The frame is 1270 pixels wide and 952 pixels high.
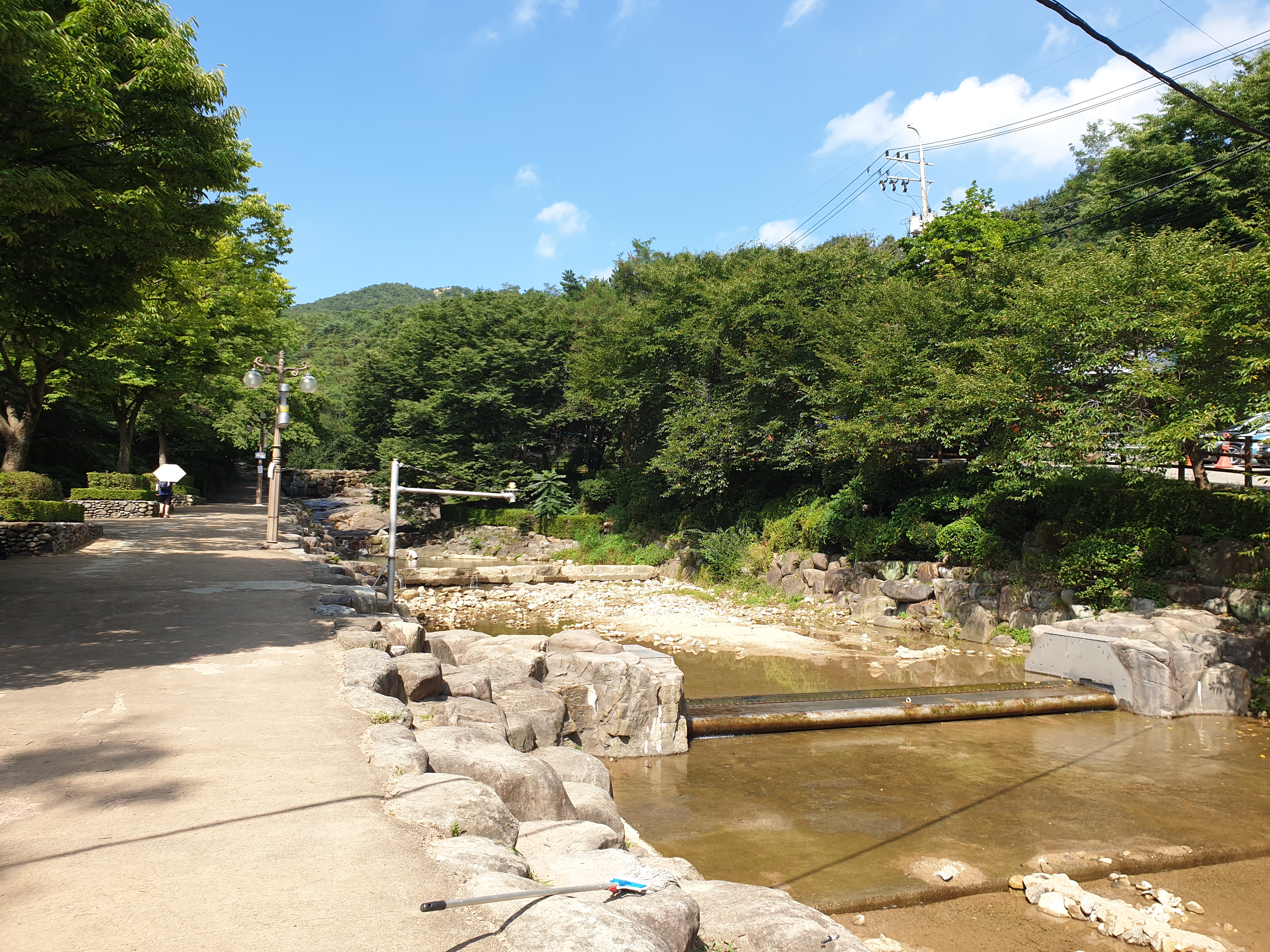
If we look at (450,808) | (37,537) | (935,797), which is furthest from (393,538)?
(935,797)

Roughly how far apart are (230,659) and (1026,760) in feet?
31.7

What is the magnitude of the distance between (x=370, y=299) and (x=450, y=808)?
431ft

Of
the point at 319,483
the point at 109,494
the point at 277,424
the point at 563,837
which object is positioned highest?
the point at 277,424

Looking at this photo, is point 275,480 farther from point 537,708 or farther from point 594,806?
point 594,806

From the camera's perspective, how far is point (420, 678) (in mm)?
7844

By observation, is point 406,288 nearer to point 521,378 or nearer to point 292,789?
point 521,378

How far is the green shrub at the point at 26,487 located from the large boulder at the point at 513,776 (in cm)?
1522

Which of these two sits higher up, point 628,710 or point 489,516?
point 489,516

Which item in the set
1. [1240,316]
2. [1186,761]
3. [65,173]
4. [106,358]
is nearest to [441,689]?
[65,173]

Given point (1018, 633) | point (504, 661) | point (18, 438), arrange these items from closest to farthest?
point (504, 661) → point (1018, 633) → point (18, 438)

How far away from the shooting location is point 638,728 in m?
10.1

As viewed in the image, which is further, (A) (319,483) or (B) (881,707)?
(A) (319,483)

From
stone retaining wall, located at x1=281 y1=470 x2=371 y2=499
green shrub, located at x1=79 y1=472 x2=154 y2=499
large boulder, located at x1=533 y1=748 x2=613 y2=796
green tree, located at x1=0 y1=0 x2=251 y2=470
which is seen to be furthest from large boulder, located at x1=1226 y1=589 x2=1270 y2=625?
stone retaining wall, located at x1=281 y1=470 x2=371 y2=499

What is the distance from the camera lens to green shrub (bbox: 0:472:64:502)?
656 inches
